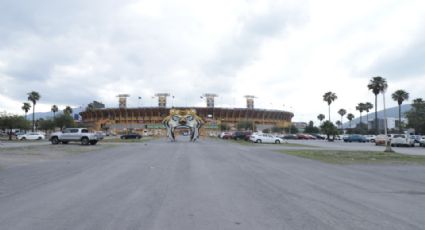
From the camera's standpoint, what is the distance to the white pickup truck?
4226 centimetres

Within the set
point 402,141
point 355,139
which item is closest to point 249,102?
point 355,139

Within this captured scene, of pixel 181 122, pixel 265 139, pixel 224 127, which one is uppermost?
pixel 181 122

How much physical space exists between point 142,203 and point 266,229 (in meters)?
3.27

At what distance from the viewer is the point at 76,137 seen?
1683 inches

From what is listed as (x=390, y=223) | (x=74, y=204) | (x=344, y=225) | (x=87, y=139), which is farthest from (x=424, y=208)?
(x=87, y=139)

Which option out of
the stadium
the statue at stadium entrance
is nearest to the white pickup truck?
the statue at stadium entrance

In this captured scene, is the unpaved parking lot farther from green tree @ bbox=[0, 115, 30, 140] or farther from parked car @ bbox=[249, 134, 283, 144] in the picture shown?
green tree @ bbox=[0, 115, 30, 140]

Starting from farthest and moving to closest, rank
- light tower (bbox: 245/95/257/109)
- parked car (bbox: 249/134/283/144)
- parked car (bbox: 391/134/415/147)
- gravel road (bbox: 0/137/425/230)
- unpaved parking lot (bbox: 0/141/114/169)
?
light tower (bbox: 245/95/257/109), parked car (bbox: 249/134/283/144), parked car (bbox: 391/134/415/147), unpaved parking lot (bbox: 0/141/114/169), gravel road (bbox: 0/137/425/230)

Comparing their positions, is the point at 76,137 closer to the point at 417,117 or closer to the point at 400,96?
the point at 417,117

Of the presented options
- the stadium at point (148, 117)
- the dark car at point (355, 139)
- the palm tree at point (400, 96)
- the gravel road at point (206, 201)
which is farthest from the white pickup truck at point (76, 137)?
the stadium at point (148, 117)

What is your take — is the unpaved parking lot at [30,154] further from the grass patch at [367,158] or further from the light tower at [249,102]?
the light tower at [249,102]

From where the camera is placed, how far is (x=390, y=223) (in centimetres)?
691

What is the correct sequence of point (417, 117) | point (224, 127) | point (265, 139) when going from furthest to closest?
point (224, 127) → point (417, 117) → point (265, 139)

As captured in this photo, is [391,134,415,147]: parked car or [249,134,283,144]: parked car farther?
[249,134,283,144]: parked car
